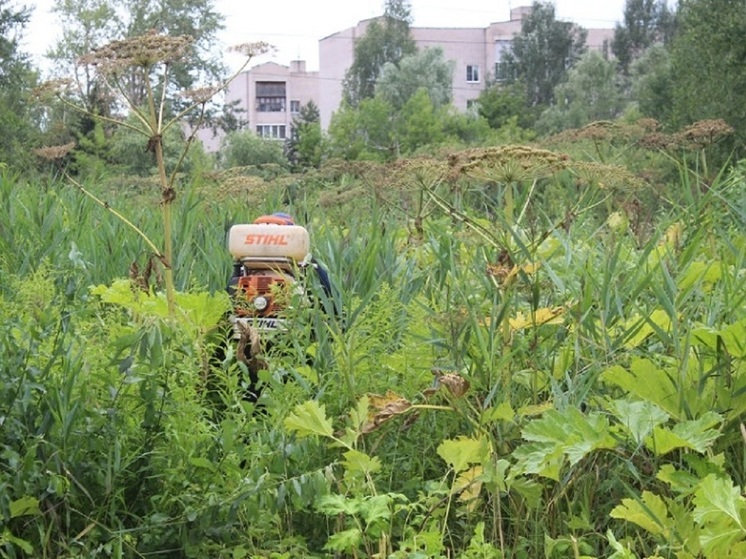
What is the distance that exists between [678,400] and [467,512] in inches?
24.4

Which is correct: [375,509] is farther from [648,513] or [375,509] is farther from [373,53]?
[373,53]

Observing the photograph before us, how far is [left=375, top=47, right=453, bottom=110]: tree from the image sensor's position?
6844cm

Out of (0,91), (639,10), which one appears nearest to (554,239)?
(0,91)

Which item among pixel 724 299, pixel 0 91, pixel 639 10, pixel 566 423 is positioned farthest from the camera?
pixel 639 10

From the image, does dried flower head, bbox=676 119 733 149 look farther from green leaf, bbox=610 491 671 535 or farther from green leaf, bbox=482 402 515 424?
green leaf, bbox=610 491 671 535

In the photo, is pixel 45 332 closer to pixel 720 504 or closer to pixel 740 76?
pixel 720 504

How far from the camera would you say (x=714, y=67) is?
814 inches

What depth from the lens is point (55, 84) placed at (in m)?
4.16

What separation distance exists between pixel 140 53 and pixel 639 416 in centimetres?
196

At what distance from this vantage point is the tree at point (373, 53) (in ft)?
254

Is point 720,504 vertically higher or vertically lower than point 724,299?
lower

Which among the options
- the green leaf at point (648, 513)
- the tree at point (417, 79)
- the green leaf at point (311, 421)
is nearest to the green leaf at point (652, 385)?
the green leaf at point (648, 513)

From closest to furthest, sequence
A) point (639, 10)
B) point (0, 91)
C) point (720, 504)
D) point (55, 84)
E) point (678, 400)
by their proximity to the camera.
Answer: point (720, 504)
point (678, 400)
point (55, 84)
point (0, 91)
point (639, 10)

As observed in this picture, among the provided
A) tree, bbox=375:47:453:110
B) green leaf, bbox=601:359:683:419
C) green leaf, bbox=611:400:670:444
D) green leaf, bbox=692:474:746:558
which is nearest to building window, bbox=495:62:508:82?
tree, bbox=375:47:453:110
